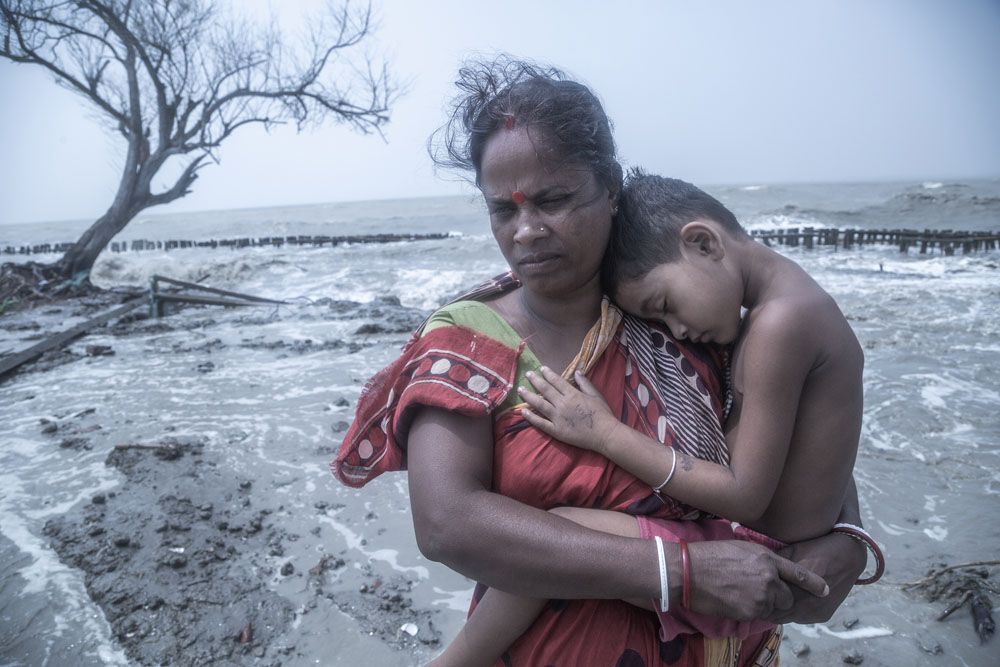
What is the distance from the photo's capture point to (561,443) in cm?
133

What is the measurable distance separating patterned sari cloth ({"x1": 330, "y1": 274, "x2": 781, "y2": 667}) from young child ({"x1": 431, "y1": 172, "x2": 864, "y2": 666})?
0.05 m

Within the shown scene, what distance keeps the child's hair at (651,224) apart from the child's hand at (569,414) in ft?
1.28

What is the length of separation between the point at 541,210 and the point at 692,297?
0.44 meters

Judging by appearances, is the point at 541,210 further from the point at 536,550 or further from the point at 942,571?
the point at 942,571

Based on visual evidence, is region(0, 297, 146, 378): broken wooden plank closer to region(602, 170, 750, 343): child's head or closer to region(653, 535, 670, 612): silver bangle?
region(602, 170, 750, 343): child's head

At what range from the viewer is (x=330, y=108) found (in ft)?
51.2

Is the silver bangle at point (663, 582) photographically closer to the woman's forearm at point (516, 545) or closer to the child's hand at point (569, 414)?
the woman's forearm at point (516, 545)

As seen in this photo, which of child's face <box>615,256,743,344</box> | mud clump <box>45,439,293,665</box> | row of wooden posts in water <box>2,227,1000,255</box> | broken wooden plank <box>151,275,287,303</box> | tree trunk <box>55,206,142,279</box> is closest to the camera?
child's face <box>615,256,743,344</box>

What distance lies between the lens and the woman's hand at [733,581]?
4.02 ft

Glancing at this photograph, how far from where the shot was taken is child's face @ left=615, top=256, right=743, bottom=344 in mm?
1516

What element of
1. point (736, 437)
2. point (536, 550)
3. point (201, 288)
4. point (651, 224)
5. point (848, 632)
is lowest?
point (848, 632)

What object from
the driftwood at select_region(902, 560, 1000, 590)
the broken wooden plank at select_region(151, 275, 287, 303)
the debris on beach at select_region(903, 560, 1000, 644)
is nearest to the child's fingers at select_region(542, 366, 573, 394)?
the debris on beach at select_region(903, 560, 1000, 644)

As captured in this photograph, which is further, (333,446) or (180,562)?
(333,446)

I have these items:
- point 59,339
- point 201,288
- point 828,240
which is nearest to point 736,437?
point 59,339
